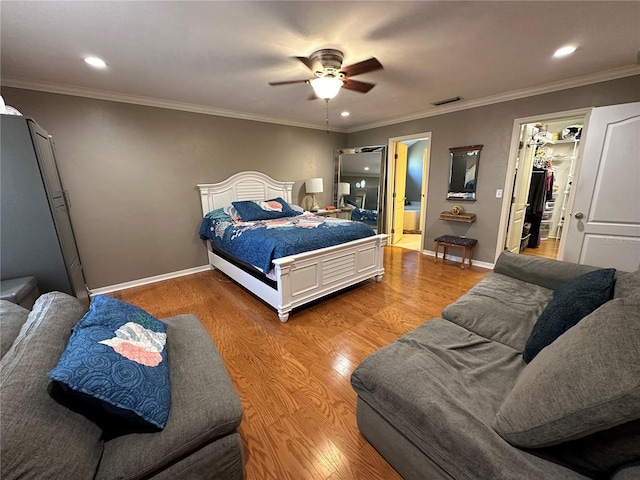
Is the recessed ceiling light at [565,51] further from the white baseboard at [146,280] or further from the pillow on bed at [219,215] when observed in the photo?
the white baseboard at [146,280]

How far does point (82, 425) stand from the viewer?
84cm

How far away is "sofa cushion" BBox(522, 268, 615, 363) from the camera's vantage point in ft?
4.00

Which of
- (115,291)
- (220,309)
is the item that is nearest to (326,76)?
(220,309)

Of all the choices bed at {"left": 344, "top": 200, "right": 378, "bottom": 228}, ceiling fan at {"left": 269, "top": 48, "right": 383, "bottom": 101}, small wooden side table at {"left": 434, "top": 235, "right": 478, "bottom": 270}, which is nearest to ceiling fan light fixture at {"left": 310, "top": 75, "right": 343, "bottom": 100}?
ceiling fan at {"left": 269, "top": 48, "right": 383, "bottom": 101}

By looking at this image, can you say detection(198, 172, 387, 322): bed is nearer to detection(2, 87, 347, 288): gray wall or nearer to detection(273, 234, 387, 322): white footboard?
detection(273, 234, 387, 322): white footboard

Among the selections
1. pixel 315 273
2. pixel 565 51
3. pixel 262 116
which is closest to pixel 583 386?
pixel 315 273

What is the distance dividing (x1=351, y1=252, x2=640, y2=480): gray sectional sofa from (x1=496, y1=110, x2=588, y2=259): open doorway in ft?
9.12

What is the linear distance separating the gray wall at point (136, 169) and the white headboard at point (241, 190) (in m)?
0.12

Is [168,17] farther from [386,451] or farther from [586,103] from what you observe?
[586,103]

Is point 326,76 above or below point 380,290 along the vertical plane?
above

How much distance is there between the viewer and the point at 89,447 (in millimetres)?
815

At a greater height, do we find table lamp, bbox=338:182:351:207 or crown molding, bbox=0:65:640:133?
crown molding, bbox=0:65:640:133

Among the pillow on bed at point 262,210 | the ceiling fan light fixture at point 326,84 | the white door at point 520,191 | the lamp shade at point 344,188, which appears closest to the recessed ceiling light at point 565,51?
the white door at point 520,191

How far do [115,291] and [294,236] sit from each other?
264 cm
